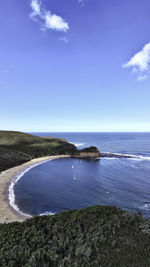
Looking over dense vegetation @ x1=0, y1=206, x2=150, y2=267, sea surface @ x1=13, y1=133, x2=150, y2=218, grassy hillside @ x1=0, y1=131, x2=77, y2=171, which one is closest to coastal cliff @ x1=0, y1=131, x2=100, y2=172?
grassy hillside @ x1=0, y1=131, x2=77, y2=171

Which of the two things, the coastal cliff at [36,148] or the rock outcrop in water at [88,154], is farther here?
the rock outcrop in water at [88,154]

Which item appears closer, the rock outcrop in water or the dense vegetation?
the dense vegetation

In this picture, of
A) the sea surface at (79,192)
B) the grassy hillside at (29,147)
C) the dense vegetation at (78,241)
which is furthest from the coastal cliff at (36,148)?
the dense vegetation at (78,241)

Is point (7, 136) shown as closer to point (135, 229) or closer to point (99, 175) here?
point (99, 175)

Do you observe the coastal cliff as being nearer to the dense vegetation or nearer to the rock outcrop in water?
the rock outcrop in water

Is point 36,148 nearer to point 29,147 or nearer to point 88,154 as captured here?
point 29,147

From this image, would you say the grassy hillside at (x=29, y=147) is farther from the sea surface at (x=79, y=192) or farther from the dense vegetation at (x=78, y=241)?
the dense vegetation at (x=78, y=241)

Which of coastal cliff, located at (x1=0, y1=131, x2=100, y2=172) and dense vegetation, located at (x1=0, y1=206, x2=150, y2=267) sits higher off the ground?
dense vegetation, located at (x1=0, y1=206, x2=150, y2=267)

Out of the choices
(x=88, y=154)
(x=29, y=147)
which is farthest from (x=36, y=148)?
(x=88, y=154)

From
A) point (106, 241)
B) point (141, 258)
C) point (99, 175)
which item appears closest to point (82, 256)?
point (106, 241)
